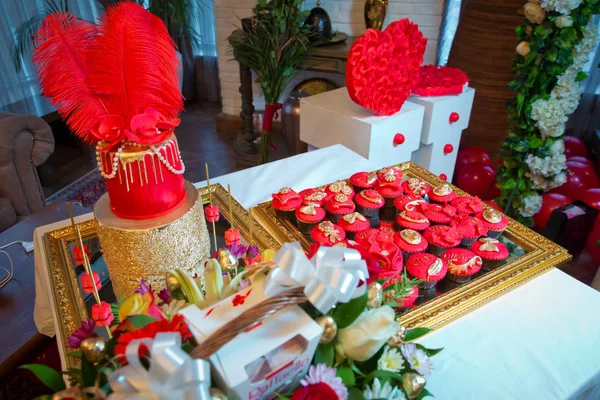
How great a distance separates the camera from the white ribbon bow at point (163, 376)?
360mm

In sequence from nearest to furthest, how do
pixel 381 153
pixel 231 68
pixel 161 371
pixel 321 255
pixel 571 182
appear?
pixel 161 371, pixel 321 255, pixel 381 153, pixel 571 182, pixel 231 68

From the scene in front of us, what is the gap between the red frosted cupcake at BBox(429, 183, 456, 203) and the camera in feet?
3.69

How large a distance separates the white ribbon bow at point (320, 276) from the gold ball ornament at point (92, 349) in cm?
19

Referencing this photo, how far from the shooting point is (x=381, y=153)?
61.4 inches

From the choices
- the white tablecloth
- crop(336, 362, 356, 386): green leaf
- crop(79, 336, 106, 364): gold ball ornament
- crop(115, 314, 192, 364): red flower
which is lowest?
the white tablecloth

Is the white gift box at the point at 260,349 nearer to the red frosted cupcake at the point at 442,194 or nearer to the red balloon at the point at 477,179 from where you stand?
the red frosted cupcake at the point at 442,194

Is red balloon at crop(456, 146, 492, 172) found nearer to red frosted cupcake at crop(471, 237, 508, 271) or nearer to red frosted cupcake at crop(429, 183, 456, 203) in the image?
red frosted cupcake at crop(429, 183, 456, 203)

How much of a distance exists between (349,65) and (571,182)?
4.71 ft

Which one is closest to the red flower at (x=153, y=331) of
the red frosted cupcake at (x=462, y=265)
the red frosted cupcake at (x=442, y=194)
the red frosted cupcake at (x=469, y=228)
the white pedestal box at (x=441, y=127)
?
the red frosted cupcake at (x=462, y=265)

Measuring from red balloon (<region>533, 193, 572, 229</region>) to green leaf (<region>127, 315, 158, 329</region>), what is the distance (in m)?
1.96

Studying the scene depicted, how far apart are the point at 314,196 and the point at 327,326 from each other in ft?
2.17

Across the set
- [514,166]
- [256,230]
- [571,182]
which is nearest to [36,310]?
[256,230]

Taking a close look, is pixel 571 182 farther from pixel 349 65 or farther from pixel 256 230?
pixel 256 230

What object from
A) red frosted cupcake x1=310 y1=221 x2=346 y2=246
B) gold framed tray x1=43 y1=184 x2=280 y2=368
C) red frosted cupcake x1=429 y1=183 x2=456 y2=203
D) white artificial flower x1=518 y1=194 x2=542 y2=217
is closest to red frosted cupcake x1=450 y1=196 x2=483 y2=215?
red frosted cupcake x1=429 y1=183 x2=456 y2=203
